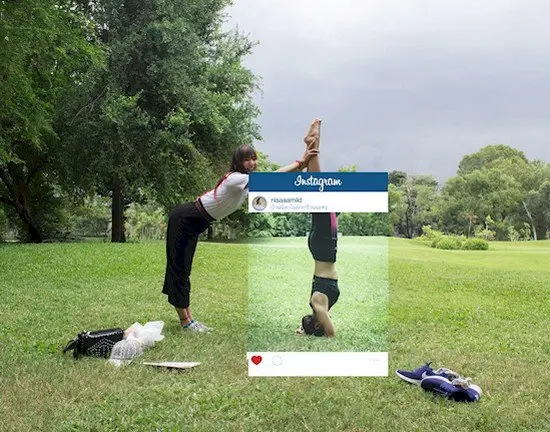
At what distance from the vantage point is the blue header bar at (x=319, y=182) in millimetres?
2738

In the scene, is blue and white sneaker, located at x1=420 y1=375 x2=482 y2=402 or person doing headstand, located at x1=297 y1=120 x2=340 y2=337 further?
person doing headstand, located at x1=297 y1=120 x2=340 y2=337

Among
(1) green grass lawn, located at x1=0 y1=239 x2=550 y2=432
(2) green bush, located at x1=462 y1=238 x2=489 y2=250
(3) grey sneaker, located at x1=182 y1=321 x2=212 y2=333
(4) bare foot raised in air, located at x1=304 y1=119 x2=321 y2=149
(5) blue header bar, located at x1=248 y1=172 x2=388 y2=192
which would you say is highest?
(4) bare foot raised in air, located at x1=304 y1=119 x2=321 y2=149

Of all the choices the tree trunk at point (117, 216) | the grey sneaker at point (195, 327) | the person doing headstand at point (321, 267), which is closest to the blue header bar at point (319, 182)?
the person doing headstand at point (321, 267)

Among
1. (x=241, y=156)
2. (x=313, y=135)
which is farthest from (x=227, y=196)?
(x=313, y=135)

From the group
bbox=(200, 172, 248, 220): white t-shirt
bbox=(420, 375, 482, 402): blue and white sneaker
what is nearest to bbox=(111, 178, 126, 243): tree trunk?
bbox=(200, 172, 248, 220): white t-shirt

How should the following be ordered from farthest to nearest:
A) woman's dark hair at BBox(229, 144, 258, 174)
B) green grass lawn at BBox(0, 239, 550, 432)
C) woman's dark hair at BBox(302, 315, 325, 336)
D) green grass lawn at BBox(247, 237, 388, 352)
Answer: woman's dark hair at BBox(229, 144, 258, 174) < woman's dark hair at BBox(302, 315, 325, 336) < green grass lawn at BBox(247, 237, 388, 352) < green grass lawn at BBox(0, 239, 550, 432)

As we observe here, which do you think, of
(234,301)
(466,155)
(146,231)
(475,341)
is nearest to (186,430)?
(475,341)

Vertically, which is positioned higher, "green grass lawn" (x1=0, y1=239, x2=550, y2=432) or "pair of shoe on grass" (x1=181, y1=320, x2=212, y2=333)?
"pair of shoe on grass" (x1=181, y1=320, x2=212, y2=333)

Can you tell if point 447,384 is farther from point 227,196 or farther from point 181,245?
point 181,245

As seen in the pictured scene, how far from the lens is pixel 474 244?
8.46 meters

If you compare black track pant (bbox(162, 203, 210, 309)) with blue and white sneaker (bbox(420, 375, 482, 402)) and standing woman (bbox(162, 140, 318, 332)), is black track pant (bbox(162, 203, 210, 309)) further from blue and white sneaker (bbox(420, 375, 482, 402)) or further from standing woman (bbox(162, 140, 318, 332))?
blue and white sneaker (bbox(420, 375, 482, 402))

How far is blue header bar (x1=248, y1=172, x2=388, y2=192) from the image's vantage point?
8.98 ft
